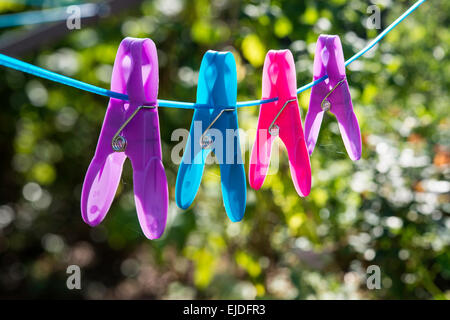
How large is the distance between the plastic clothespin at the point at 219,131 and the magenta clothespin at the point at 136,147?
6 centimetres

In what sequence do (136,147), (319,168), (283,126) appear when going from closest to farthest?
(136,147), (283,126), (319,168)

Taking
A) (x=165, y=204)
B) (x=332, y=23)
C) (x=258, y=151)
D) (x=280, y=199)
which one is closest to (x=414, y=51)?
(x=332, y=23)

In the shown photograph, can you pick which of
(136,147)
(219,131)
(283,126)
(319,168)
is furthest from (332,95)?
(319,168)

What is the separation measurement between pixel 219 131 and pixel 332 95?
22 centimetres

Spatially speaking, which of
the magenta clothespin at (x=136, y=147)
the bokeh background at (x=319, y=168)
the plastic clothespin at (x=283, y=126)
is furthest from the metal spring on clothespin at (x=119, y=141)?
the bokeh background at (x=319, y=168)

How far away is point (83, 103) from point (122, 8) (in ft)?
3.26

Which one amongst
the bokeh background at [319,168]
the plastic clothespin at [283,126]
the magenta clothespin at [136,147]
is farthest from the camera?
the bokeh background at [319,168]

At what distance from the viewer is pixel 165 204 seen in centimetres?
69

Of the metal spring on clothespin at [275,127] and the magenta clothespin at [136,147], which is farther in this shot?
the metal spring on clothespin at [275,127]

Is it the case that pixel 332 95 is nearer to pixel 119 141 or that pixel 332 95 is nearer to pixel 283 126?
pixel 283 126

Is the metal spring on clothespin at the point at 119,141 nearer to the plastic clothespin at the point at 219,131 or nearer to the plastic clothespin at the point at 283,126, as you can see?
the plastic clothespin at the point at 219,131

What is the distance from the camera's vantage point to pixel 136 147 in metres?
0.71

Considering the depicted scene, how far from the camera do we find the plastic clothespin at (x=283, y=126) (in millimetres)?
818
